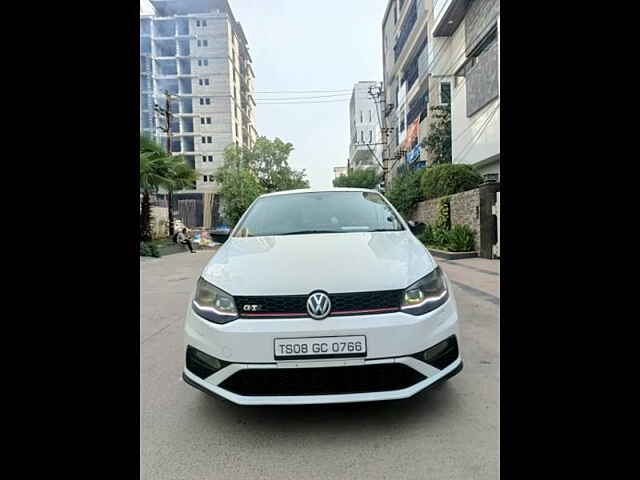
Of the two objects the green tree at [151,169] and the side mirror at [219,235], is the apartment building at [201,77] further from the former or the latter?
the side mirror at [219,235]

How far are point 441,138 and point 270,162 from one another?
716 inches

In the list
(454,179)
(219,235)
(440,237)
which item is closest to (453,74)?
(454,179)

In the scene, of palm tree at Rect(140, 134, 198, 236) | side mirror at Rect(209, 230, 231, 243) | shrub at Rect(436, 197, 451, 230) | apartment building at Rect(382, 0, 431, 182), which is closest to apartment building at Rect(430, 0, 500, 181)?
shrub at Rect(436, 197, 451, 230)

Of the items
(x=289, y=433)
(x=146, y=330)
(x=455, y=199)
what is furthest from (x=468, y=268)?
(x=289, y=433)

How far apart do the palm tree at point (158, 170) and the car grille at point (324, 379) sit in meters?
13.1

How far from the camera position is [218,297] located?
211 cm

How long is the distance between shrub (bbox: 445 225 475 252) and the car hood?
8.14 metres

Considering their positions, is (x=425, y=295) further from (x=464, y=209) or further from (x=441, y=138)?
(x=441, y=138)

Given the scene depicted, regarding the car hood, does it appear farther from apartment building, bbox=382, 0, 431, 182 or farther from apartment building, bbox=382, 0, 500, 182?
apartment building, bbox=382, 0, 431, 182

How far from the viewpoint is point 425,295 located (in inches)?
83.0

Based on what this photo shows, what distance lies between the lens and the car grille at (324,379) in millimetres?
1913
